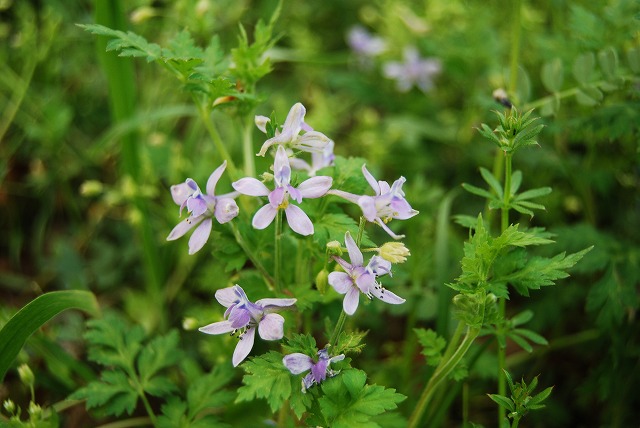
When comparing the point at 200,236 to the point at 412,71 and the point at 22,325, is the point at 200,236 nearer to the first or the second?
the point at 22,325

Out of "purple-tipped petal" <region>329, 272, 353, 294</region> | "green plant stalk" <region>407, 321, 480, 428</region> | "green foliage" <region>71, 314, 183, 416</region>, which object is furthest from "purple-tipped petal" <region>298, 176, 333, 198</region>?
"green foliage" <region>71, 314, 183, 416</region>

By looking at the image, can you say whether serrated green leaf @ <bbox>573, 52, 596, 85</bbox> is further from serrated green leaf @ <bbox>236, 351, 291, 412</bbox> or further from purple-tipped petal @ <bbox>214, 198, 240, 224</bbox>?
serrated green leaf @ <bbox>236, 351, 291, 412</bbox>

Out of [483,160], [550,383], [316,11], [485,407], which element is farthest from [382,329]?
[316,11]

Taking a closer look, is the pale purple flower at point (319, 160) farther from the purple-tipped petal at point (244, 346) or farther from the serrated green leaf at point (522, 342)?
the serrated green leaf at point (522, 342)

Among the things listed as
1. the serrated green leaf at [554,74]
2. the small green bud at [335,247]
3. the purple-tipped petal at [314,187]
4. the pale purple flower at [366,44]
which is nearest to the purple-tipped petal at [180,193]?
the purple-tipped petal at [314,187]

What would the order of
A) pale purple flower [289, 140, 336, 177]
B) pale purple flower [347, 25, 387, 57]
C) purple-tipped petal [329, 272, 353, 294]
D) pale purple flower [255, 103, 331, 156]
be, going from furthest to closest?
1. pale purple flower [347, 25, 387, 57]
2. pale purple flower [289, 140, 336, 177]
3. pale purple flower [255, 103, 331, 156]
4. purple-tipped petal [329, 272, 353, 294]

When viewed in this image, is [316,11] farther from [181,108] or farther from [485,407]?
[485,407]

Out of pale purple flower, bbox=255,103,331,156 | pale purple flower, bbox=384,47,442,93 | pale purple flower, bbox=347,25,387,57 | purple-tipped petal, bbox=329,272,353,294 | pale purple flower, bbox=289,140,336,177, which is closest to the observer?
purple-tipped petal, bbox=329,272,353,294
